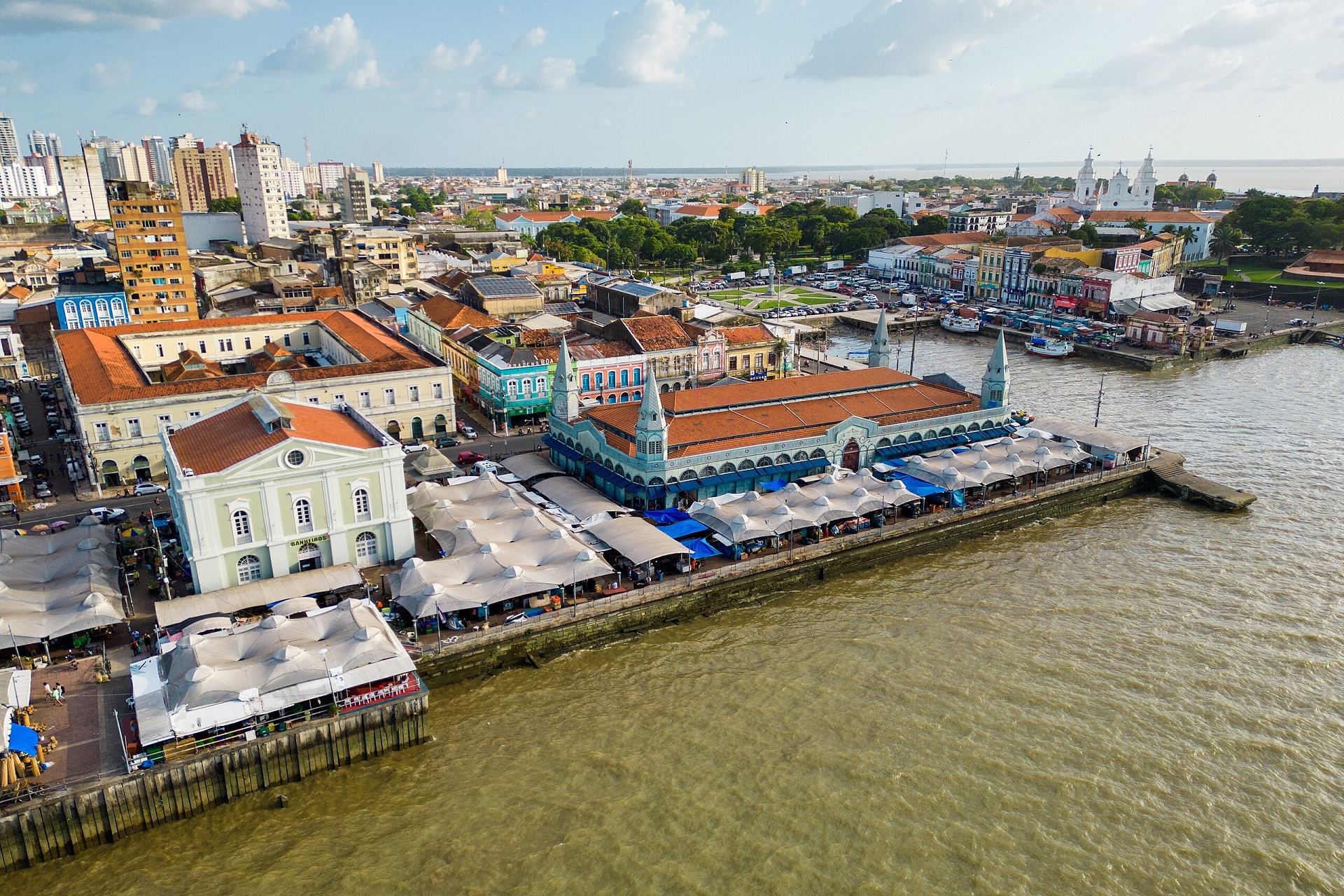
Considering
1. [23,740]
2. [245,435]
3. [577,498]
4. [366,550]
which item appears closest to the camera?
[23,740]

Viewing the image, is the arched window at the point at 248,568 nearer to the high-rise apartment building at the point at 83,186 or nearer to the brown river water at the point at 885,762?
the brown river water at the point at 885,762

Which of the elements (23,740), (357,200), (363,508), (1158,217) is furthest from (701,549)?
(357,200)

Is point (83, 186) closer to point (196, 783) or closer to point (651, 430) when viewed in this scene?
point (651, 430)

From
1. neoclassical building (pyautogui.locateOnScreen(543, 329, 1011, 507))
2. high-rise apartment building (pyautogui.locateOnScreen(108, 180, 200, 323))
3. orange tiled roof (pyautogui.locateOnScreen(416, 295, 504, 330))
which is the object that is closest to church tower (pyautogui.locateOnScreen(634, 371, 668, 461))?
neoclassical building (pyautogui.locateOnScreen(543, 329, 1011, 507))

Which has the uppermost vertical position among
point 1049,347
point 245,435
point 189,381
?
point 245,435

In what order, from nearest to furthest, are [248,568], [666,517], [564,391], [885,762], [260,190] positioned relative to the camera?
[885,762] → [248,568] → [666,517] → [564,391] → [260,190]

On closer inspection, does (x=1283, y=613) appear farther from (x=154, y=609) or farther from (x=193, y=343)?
(x=193, y=343)

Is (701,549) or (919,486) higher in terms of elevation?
(919,486)
